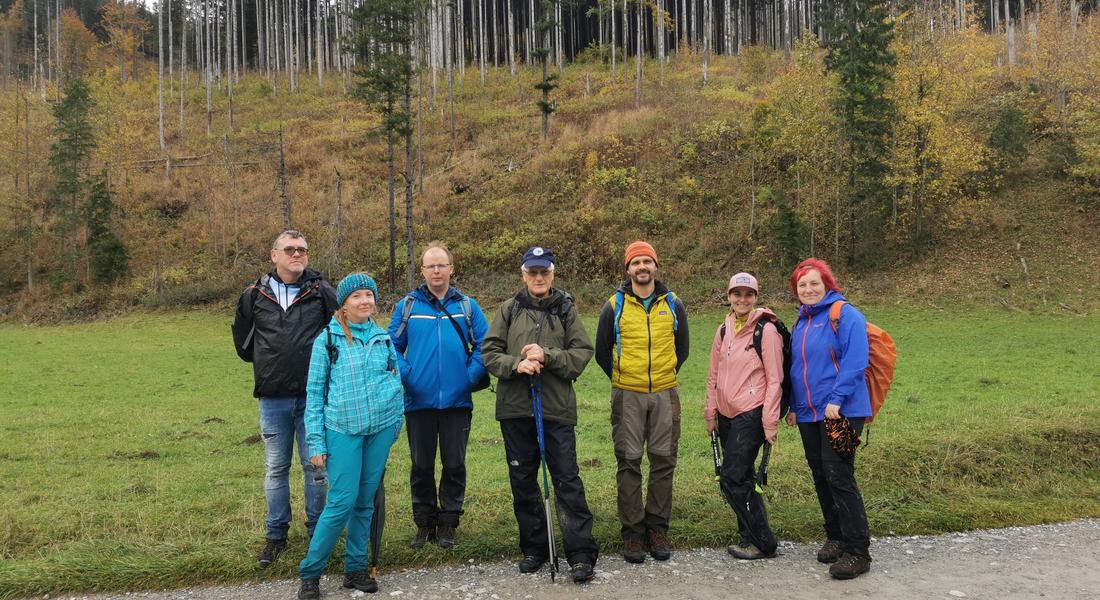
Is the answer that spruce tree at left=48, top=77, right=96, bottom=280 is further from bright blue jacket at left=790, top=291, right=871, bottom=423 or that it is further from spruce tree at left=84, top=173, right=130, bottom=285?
bright blue jacket at left=790, top=291, right=871, bottom=423

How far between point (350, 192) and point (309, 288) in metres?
34.9

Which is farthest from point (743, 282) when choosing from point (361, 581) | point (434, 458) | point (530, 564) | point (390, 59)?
point (390, 59)

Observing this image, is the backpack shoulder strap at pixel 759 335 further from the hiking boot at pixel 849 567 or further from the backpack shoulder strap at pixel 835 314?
the hiking boot at pixel 849 567

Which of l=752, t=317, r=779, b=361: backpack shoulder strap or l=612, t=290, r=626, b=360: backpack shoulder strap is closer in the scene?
l=752, t=317, r=779, b=361: backpack shoulder strap

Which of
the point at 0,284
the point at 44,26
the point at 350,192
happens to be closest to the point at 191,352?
the point at 350,192

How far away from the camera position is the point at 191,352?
2128 centimetres

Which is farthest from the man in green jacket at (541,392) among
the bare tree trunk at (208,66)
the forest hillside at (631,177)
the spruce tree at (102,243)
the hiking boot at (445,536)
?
the bare tree trunk at (208,66)

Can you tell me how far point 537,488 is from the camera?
4855 mm

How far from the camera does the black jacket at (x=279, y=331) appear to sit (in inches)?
191

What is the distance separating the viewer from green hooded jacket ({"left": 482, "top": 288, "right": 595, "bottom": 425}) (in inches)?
185

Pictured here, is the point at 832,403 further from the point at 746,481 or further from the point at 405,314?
the point at 405,314

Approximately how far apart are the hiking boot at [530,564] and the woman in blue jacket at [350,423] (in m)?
1.02

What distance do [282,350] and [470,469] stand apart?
3939 millimetres

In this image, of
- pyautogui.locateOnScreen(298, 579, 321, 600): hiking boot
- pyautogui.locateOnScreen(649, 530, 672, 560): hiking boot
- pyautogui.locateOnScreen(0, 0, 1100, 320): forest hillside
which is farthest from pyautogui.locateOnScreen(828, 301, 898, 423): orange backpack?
pyautogui.locateOnScreen(0, 0, 1100, 320): forest hillside
